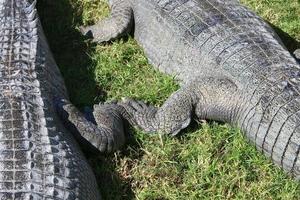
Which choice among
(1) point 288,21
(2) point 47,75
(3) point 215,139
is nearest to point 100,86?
(2) point 47,75

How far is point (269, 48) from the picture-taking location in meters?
4.53

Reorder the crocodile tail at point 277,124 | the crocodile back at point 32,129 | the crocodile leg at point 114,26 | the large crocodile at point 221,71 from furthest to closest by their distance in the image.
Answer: the crocodile leg at point 114,26, the large crocodile at point 221,71, the crocodile tail at point 277,124, the crocodile back at point 32,129

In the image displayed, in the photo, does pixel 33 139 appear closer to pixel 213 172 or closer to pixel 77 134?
pixel 77 134

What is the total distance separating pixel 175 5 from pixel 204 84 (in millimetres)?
843

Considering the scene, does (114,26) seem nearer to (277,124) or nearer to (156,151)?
(156,151)

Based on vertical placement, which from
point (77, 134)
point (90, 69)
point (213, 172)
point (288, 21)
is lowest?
point (213, 172)

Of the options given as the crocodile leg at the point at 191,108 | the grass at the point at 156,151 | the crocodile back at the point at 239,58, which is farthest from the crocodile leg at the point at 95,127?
the crocodile back at the point at 239,58

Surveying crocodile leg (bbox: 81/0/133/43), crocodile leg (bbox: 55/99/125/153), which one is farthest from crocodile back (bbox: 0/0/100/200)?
crocodile leg (bbox: 81/0/133/43)

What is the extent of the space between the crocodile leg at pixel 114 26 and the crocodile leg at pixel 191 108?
975mm

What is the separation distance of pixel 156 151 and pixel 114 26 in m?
1.46

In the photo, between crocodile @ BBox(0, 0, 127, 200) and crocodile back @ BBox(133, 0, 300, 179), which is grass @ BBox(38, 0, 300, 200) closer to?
crocodile back @ BBox(133, 0, 300, 179)

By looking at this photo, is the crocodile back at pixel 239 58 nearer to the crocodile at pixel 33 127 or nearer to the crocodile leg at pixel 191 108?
the crocodile leg at pixel 191 108

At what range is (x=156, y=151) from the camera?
14.3ft

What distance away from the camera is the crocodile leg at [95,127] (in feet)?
13.7
